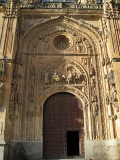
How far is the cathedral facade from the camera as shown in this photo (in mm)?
11219

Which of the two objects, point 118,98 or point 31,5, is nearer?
point 118,98

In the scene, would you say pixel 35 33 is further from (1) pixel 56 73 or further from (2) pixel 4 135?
(2) pixel 4 135

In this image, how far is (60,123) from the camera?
11992mm

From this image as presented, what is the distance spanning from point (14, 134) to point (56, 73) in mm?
4629

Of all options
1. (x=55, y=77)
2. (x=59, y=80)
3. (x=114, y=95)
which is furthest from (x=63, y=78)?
(x=114, y=95)

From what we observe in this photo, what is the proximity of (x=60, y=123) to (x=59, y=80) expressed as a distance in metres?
2.75

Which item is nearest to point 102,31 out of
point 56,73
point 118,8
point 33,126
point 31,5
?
point 118,8

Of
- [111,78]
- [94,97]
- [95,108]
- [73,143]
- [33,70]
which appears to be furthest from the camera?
[73,143]

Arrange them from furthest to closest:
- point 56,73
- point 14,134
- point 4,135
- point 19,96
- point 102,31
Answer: point 102,31 < point 56,73 < point 19,96 < point 14,134 < point 4,135

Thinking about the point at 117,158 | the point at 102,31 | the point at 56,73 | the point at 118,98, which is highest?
the point at 102,31

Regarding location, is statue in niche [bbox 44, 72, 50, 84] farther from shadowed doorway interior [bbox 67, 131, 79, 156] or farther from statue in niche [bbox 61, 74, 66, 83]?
shadowed doorway interior [bbox 67, 131, 79, 156]

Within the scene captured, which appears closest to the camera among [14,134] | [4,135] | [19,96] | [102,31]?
[4,135]

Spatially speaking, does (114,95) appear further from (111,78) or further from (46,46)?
(46,46)

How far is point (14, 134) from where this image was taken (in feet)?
36.9
